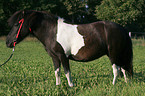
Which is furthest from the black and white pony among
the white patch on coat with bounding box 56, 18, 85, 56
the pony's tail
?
Answer: the pony's tail

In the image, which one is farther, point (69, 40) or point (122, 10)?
point (122, 10)

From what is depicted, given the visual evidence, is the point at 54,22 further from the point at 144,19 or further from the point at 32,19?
the point at 144,19

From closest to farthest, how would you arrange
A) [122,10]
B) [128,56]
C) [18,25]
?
1. [18,25]
2. [128,56]
3. [122,10]

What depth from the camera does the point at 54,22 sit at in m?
4.45

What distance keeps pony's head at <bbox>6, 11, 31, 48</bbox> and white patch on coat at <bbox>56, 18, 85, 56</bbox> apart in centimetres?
86

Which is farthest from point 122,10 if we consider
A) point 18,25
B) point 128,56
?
point 18,25

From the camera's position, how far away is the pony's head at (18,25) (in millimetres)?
4203

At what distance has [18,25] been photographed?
4223 mm

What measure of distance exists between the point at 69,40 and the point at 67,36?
117 millimetres

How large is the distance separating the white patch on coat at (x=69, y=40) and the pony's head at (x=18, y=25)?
33.9 inches

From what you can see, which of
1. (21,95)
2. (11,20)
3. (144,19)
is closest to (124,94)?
(21,95)

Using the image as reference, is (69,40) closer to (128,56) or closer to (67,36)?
(67,36)

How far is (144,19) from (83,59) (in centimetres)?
3652

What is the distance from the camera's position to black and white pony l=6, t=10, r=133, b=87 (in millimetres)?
4227
